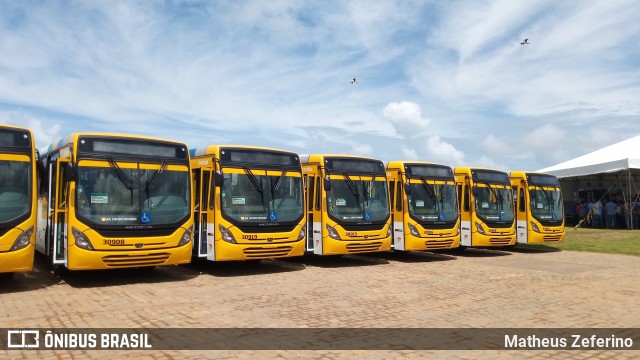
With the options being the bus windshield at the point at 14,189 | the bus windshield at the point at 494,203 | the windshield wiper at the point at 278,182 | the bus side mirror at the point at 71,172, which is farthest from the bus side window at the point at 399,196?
the bus windshield at the point at 14,189

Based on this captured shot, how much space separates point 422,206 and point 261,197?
4.80m

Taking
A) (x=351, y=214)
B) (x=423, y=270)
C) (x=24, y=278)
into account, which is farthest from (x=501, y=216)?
(x=24, y=278)

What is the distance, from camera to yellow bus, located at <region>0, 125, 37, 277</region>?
28.6 feet

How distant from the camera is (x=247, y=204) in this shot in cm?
1127

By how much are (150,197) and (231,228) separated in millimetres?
1796

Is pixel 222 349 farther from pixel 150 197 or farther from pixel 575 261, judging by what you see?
pixel 575 261

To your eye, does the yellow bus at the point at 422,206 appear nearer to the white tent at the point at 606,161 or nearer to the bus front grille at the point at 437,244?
the bus front grille at the point at 437,244

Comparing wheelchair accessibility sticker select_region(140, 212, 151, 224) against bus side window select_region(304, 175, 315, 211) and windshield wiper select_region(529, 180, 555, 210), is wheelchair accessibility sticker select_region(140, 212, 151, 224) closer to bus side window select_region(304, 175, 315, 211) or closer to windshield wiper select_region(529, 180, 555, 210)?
bus side window select_region(304, 175, 315, 211)

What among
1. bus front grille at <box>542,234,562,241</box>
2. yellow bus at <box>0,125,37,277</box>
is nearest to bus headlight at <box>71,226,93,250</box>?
yellow bus at <box>0,125,37,277</box>

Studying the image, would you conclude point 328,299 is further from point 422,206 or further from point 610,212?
point 610,212

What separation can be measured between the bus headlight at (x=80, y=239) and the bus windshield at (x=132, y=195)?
284 mm

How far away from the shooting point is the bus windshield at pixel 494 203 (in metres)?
15.5

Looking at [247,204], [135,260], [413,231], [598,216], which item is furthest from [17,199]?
[598,216]

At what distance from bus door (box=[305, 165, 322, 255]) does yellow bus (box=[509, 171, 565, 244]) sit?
7499 mm
